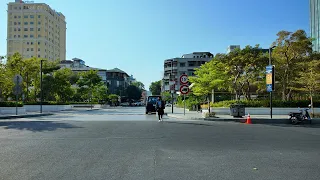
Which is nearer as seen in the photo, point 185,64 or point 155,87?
point 185,64

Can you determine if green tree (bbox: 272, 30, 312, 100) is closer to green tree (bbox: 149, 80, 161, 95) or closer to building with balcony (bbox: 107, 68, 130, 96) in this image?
building with balcony (bbox: 107, 68, 130, 96)

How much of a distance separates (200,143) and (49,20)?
128788mm

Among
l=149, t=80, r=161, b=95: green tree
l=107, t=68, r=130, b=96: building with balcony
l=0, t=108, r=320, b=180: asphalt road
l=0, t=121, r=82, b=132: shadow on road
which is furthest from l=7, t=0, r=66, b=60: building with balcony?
l=0, t=108, r=320, b=180: asphalt road

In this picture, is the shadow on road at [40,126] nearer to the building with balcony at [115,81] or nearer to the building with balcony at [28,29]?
the building with balcony at [115,81]

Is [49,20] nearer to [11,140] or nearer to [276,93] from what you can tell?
[276,93]

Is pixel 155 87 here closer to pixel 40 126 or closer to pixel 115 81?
pixel 115 81

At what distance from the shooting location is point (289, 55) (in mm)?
28906

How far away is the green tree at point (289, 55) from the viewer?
28.0 metres

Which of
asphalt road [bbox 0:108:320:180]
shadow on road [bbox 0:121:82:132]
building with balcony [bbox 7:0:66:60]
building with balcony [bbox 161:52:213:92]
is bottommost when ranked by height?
shadow on road [bbox 0:121:82:132]

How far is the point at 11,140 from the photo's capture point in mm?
10570

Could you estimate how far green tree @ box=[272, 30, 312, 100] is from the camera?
2805 centimetres

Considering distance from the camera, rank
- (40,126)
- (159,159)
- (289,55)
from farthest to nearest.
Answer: (289,55)
(40,126)
(159,159)

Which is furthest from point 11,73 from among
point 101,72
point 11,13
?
point 11,13

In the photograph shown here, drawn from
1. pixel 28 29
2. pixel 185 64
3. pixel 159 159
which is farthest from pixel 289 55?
pixel 28 29
